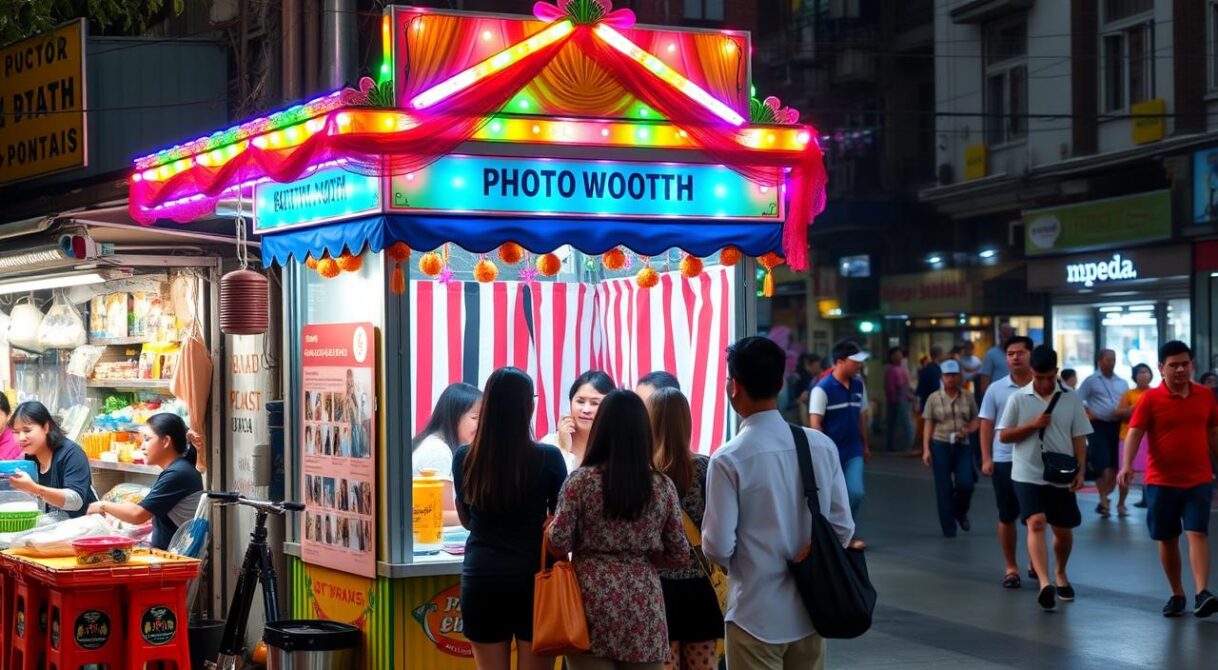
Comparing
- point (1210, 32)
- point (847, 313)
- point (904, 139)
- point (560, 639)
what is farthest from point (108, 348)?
point (904, 139)

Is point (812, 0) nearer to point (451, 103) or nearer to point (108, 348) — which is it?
point (108, 348)

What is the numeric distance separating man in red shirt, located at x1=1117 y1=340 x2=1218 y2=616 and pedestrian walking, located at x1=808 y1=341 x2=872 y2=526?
3071 mm

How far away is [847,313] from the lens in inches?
1334

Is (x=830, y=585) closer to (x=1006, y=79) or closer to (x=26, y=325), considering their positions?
(x=26, y=325)

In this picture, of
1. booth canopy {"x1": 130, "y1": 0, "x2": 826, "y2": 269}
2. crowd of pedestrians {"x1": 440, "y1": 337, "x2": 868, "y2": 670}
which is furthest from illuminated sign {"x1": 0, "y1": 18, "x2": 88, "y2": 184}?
crowd of pedestrians {"x1": 440, "y1": 337, "x2": 868, "y2": 670}

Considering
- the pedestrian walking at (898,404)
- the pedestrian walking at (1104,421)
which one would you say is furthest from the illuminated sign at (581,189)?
the pedestrian walking at (898,404)

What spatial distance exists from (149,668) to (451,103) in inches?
132

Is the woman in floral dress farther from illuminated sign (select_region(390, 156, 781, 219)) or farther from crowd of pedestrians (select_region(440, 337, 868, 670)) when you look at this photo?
illuminated sign (select_region(390, 156, 781, 219))

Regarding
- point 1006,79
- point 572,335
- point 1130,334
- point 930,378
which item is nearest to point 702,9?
point 1006,79

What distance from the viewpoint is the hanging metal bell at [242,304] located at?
896 centimetres

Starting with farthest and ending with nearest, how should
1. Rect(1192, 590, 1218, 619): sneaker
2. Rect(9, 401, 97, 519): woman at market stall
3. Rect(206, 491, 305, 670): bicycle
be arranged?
Rect(1192, 590, 1218, 619): sneaker
Rect(9, 401, 97, 519): woman at market stall
Rect(206, 491, 305, 670): bicycle

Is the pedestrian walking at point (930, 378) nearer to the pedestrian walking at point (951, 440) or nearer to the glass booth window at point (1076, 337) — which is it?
the glass booth window at point (1076, 337)

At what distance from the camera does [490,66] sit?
749 cm

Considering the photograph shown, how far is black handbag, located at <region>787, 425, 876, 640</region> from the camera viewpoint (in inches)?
199
